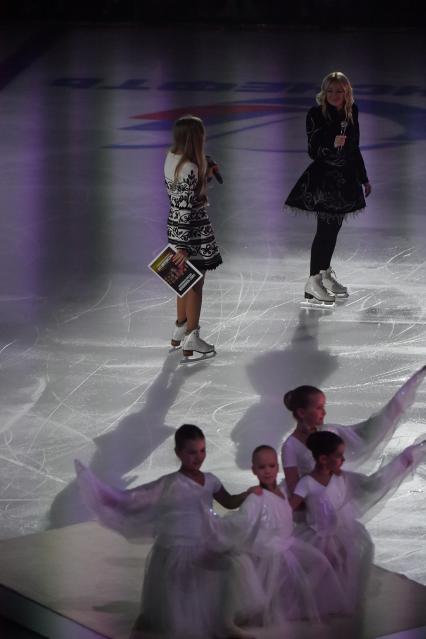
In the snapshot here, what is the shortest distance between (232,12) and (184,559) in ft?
76.1

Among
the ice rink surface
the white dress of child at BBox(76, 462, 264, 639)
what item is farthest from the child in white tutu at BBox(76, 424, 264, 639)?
the ice rink surface

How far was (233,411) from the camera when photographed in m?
8.51

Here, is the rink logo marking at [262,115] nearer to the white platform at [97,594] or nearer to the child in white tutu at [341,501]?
the white platform at [97,594]

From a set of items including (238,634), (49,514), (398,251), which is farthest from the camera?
(398,251)

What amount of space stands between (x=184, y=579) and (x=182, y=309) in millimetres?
4401

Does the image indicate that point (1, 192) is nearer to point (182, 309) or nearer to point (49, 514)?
point (182, 309)

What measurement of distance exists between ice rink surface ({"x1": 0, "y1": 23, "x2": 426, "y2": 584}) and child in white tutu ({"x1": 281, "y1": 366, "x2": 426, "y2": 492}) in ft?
2.28

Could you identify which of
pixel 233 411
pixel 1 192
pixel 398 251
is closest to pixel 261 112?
pixel 1 192

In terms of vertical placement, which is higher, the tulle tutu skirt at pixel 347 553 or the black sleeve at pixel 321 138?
the black sleeve at pixel 321 138

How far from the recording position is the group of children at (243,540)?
5422mm

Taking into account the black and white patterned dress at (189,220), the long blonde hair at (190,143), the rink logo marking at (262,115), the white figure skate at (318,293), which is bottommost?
the white figure skate at (318,293)

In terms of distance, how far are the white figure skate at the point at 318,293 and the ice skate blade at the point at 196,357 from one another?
4.46ft

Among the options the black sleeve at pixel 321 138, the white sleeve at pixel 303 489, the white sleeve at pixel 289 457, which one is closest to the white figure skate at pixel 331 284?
the black sleeve at pixel 321 138

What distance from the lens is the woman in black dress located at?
1014 cm
